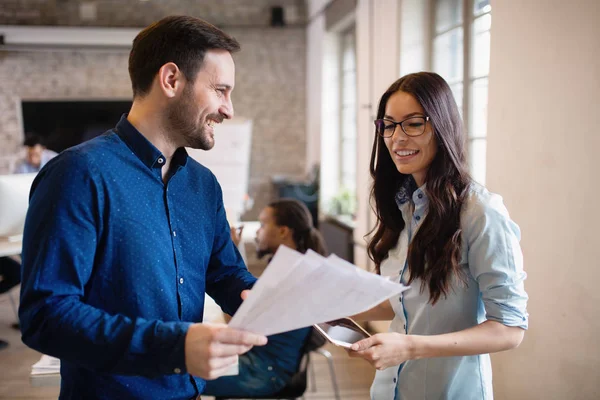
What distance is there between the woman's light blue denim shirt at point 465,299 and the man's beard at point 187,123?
57cm

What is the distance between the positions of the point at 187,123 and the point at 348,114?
5.01 metres

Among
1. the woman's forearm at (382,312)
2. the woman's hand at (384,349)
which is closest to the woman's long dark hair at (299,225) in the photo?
the woman's forearm at (382,312)

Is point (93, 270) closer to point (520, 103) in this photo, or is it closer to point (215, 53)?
point (215, 53)

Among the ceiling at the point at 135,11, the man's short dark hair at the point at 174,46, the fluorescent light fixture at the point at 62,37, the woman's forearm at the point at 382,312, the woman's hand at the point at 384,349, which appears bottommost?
the woman's forearm at the point at 382,312

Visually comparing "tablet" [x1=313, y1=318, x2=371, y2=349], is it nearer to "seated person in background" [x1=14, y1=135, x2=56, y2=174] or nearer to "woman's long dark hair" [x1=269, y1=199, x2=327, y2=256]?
"woman's long dark hair" [x1=269, y1=199, x2=327, y2=256]

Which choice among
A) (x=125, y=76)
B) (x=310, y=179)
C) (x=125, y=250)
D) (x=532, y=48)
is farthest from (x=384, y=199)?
(x=125, y=76)

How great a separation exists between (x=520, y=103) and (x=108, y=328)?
1.80m

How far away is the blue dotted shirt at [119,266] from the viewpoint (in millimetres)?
889

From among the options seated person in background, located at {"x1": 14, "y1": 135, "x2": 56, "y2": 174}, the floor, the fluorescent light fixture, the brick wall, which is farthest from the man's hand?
the fluorescent light fixture

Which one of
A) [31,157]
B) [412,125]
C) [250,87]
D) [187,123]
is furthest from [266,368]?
[250,87]

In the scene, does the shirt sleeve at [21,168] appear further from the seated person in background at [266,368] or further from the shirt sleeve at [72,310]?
the shirt sleeve at [72,310]

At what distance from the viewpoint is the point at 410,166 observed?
1.38 metres

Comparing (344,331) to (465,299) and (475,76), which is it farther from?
(475,76)

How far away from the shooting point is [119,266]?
3.36 feet
